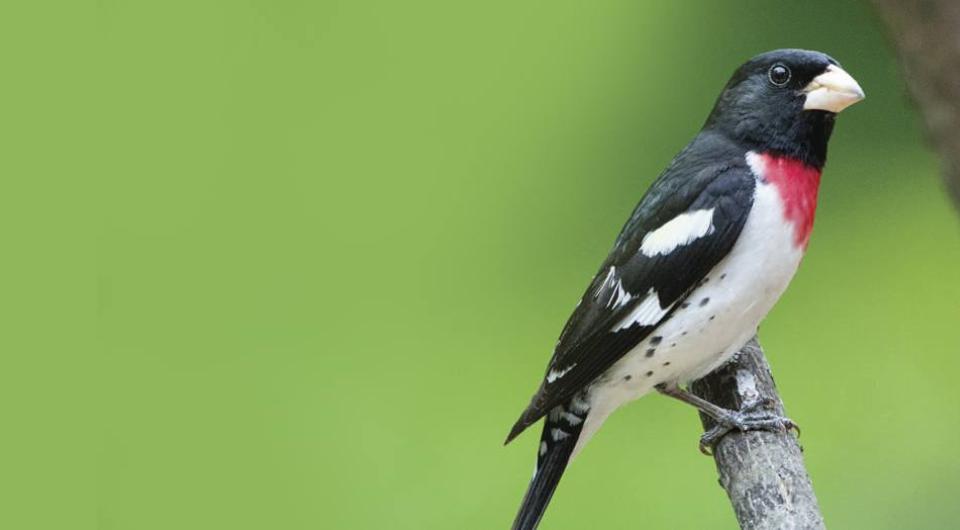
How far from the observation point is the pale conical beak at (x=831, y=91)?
2271 millimetres

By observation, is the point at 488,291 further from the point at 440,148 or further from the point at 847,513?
the point at 847,513

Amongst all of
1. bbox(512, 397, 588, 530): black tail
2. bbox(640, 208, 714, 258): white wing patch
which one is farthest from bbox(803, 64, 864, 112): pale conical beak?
bbox(512, 397, 588, 530): black tail

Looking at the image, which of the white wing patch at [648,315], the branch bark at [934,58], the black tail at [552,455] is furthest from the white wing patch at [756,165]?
the branch bark at [934,58]

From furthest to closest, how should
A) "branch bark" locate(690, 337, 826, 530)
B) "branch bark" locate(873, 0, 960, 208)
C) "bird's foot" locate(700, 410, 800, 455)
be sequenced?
"bird's foot" locate(700, 410, 800, 455), "branch bark" locate(690, 337, 826, 530), "branch bark" locate(873, 0, 960, 208)

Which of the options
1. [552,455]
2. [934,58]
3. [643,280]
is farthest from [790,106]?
[934,58]

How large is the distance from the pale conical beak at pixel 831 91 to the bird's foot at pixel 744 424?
0.57 meters

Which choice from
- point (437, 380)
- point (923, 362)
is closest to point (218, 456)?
point (437, 380)

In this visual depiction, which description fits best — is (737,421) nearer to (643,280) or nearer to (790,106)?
(643,280)

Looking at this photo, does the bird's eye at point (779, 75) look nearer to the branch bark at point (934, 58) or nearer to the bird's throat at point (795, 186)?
the bird's throat at point (795, 186)

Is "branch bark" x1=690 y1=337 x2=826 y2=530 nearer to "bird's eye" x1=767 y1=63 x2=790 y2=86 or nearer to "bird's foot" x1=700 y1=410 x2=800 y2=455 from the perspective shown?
"bird's foot" x1=700 y1=410 x2=800 y2=455

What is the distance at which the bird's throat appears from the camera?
227 cm

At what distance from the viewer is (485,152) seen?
4203 mm

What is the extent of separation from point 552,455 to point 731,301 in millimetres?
436

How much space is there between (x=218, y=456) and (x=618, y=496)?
120cm
